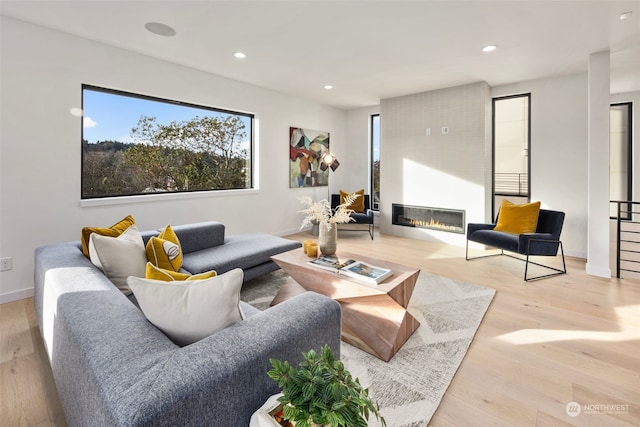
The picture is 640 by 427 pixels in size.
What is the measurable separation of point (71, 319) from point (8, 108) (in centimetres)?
288

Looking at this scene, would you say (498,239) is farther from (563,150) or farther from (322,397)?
(322,397)

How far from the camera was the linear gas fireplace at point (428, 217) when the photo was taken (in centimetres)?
534

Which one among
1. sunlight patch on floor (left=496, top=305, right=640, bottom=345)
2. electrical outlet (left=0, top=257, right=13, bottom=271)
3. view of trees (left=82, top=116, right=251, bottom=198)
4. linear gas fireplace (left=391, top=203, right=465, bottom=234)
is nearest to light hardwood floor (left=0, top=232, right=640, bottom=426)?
sunlight patch on floor (left=496, top=305, right=640, bottom=345)

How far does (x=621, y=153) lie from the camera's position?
19.0ft

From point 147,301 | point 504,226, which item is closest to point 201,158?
point 147,301

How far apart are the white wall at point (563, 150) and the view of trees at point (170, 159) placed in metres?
4.45

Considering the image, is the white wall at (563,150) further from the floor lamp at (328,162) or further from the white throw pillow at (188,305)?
the white throw pillow at (188,305)

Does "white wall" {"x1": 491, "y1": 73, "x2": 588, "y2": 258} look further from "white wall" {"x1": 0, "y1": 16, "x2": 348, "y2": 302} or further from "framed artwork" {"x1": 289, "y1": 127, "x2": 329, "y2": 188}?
"white wall" {"x1": 0, "y1": 16, "x2": 348, "y2": 302}

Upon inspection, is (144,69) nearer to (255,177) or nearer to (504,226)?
(255,177)

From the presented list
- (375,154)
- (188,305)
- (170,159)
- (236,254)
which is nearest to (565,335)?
(188,305)

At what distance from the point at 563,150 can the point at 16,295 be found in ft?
22.1

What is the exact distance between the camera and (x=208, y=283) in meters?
1.23

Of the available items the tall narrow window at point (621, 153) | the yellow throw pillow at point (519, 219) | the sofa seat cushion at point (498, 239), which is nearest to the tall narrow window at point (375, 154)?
the sofa seat cushion at point (498, 239)

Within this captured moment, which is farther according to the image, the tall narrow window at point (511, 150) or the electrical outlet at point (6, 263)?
the tall narrow window at point (511, 150)
